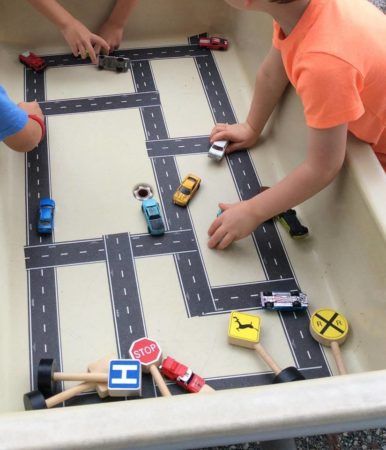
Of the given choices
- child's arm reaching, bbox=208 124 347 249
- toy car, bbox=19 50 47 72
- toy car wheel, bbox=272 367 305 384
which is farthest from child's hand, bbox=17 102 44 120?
toy car wheel, bbox=272 367 305 384

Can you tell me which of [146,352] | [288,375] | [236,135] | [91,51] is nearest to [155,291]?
[146,352]

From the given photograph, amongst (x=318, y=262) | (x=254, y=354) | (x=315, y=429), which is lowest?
(x=315, y=429)

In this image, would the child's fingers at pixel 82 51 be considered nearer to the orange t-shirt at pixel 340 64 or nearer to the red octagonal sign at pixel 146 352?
the orange t-shirt at pixel 340 64

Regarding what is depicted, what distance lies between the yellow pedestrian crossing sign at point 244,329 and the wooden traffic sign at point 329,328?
0.28 ft

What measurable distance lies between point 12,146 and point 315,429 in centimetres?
67

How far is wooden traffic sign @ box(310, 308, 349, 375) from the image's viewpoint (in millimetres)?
801

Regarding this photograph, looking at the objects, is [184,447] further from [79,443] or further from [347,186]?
[347,186]

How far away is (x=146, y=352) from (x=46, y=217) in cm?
30

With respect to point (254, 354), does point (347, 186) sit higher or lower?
higher

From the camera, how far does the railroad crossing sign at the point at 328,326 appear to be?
80 centimetres

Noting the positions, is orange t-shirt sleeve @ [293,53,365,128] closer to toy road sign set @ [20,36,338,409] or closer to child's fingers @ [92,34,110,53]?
toy road sign set @ [20,36,338,409]

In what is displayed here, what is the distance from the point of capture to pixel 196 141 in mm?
1072

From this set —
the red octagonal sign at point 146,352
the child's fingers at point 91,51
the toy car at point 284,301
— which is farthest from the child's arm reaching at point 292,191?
the child's fingers at point 91,51

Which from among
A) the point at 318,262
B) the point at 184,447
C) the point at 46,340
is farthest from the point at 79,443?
the point at 318,262
